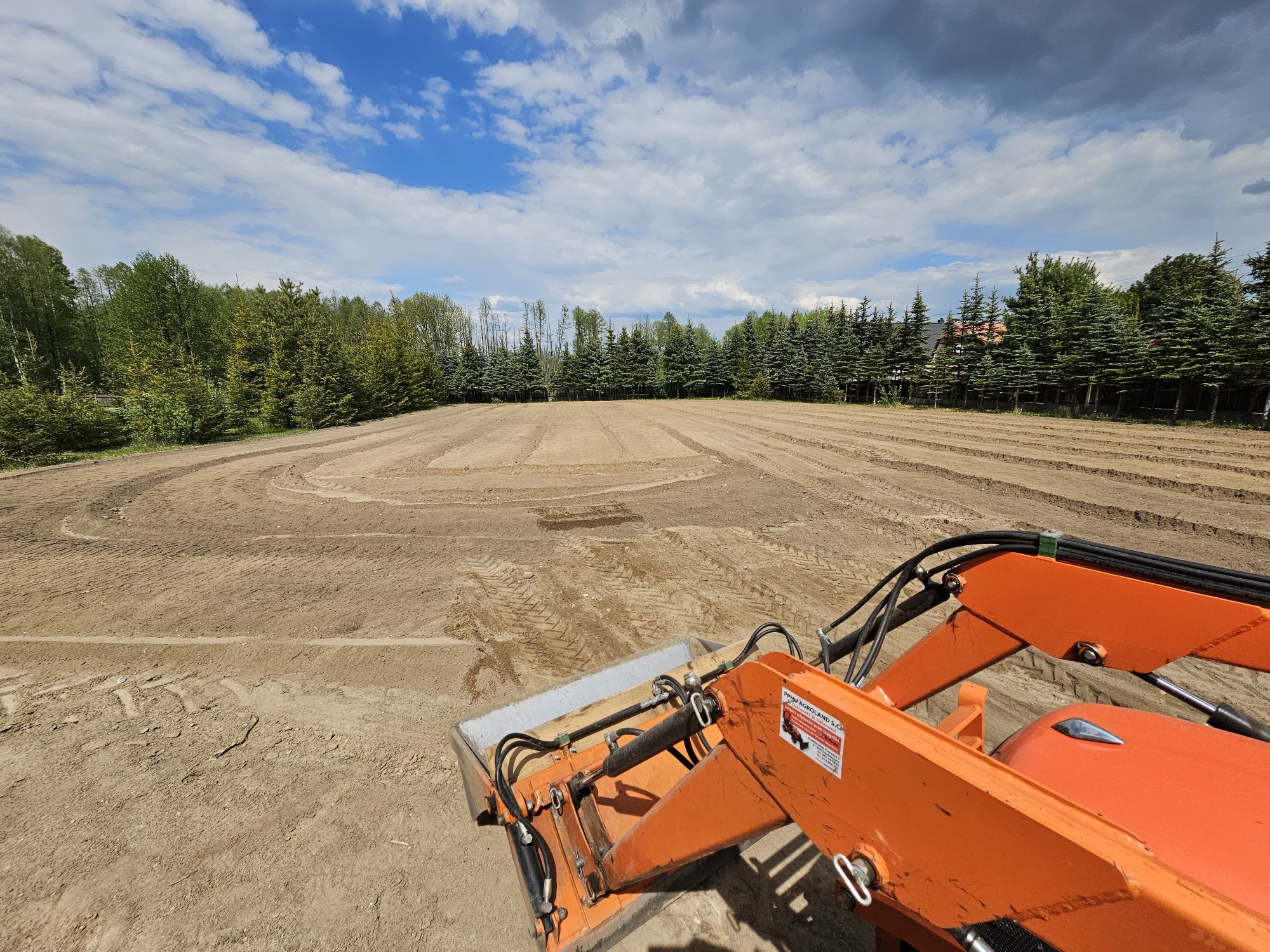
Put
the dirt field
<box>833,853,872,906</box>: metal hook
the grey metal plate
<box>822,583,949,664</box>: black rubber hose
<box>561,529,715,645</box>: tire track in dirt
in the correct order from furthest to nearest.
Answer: <box>561,529,715,645</box>: tire track in dirt
the grey metal plate
the dirt field
<box>822,583,949,664</box>: black rubber hose
<box>833,853,872,906</box>: metal hook

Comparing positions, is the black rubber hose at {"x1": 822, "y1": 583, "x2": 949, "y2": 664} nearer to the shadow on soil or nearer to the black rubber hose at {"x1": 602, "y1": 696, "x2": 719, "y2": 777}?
the black rubber hose at {"x1": 602, "y1": 696, "x2": 719, "y2": 777}

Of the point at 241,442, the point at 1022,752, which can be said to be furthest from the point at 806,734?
the point at 241,442

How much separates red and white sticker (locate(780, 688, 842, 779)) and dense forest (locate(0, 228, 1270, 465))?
84.7 feet

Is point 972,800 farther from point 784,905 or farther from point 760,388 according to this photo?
point 760,388

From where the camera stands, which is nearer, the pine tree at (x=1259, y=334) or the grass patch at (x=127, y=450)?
the grass patch at (x=127, y=450)

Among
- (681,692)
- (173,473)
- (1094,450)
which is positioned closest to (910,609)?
(681,692)

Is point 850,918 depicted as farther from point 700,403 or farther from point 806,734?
point 700,403

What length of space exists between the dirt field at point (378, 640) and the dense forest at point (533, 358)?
1021 centimetres

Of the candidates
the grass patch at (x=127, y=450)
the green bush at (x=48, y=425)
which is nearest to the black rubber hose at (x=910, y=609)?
the grass patch at (x=127, y=450)

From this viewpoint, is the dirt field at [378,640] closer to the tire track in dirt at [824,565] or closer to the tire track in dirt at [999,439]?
the tire track in dirt at [824,565]

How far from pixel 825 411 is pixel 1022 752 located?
38.5 m

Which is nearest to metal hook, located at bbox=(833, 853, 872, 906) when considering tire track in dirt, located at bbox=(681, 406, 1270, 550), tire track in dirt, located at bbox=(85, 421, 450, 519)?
tire track in dirt, located at bbox=(681, 406, 1270, 550)

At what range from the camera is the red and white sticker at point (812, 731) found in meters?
1.37

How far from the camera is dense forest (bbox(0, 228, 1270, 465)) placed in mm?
22453
